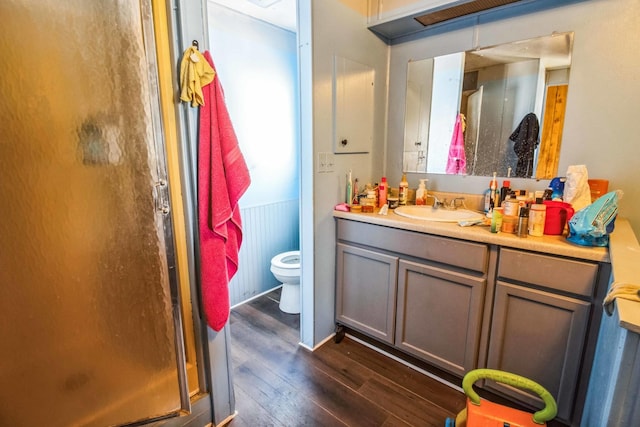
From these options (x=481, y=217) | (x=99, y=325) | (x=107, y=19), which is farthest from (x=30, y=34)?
(x=481, y=217)

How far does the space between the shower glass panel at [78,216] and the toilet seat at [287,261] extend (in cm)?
124

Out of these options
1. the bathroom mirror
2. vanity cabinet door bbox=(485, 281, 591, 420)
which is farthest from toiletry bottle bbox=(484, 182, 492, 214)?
vanity cabinet door bbox=(485, 281, 591, 420)

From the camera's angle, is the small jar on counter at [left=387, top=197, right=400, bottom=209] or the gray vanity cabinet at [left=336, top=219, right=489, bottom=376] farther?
the small jar on counter at [left=387, top=197, right=400, bottom=209]

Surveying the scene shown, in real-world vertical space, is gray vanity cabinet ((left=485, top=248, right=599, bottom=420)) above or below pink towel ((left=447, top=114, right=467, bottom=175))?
below

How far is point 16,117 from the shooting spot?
0.83m

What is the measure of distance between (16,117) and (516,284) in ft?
Result: 6.04

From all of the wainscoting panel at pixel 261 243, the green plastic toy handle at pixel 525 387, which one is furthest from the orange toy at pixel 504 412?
the wainscoting panel at pixel 261 243

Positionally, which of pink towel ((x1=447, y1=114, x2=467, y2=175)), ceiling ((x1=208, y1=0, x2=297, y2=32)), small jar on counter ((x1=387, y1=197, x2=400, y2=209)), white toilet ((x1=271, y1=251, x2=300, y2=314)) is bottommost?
white toilet ((x1=271, y1=251, x2=300, y2=314))

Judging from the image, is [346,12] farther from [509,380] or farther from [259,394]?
[259,394]

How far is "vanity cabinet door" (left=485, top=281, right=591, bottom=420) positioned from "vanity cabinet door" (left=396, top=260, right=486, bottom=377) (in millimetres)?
95

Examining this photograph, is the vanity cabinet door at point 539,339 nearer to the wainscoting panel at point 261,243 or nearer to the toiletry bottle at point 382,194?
the toiletry bottle at point 382,194

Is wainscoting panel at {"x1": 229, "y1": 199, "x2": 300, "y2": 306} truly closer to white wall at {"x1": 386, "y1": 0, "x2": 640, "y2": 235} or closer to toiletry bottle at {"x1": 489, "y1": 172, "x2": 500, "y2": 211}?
Result: toiletry bottle at {"x1": 489, "y1": 172, "x2": 500, "y2": 211}

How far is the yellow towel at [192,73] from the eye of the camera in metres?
1.16

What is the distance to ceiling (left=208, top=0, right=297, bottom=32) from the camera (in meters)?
2.15
